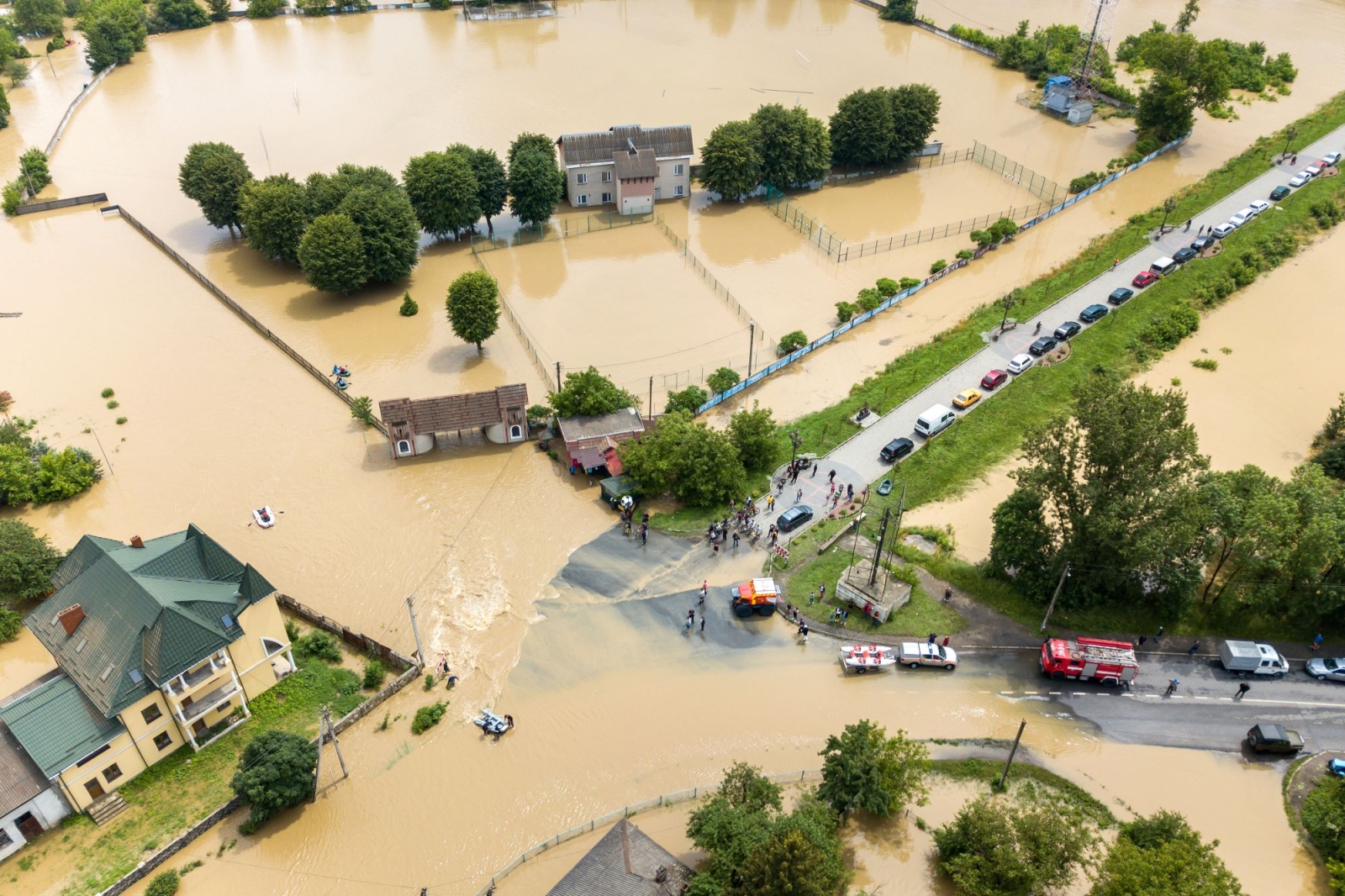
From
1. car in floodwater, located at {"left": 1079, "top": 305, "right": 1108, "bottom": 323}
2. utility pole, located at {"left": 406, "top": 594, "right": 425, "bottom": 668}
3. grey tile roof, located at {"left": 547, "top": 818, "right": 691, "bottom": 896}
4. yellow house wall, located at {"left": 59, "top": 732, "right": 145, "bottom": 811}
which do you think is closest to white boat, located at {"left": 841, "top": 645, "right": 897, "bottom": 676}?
grey tile roof, located at {"left": 547, "top": 818, "right": 691, "bottom": 896}

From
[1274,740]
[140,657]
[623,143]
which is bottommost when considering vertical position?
[1274,740]

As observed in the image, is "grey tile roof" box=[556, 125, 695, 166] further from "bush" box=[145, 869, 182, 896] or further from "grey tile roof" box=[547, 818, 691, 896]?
"grey tile roof" box=[547, 818, 691, 896]

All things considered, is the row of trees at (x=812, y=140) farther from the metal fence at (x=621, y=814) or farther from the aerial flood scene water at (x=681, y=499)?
the metal fence at (x=621, y=814)

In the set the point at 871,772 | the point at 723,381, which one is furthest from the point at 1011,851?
the point at 723,381

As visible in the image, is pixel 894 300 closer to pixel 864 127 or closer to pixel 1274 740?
pixel 864 127

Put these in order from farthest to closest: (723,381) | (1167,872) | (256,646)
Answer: (723,381) < (256,646) < (1167,872)

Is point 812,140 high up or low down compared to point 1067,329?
up
